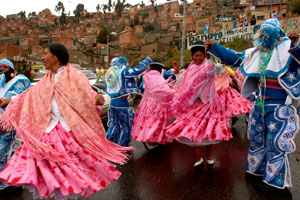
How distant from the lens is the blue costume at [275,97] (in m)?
3.30

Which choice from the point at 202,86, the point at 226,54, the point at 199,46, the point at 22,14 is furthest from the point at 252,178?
the point at 22,14

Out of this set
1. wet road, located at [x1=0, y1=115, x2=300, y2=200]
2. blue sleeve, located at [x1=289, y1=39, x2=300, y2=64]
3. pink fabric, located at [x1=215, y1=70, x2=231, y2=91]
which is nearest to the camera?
blue sleeve, located at [x1=289, y1=39, x2=300, y2=64]

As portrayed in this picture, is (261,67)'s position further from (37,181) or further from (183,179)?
(37,181)

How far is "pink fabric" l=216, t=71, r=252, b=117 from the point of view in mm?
6212

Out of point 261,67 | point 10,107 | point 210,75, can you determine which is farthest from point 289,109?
point 10,107

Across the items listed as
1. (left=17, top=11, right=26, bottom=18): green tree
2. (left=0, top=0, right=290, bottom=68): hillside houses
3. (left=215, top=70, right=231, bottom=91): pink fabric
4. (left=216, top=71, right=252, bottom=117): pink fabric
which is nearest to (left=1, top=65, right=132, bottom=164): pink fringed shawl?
(left=216, top=71, right=252, bottom=117): pink fabric

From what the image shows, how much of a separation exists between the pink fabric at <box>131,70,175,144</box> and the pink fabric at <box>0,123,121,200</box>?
251 centimetres

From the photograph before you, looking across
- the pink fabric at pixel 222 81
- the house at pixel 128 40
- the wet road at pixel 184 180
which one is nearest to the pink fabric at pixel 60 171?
the wet road at pixel 184 180

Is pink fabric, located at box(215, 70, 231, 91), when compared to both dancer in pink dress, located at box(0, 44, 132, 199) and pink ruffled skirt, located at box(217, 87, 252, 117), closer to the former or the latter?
pink ruffled skirt, located at box(217, 87, 252, 117)

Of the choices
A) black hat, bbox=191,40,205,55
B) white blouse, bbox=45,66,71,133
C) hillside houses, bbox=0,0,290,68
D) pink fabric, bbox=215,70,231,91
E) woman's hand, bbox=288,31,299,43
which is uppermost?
hillside houses, bbox=0,0,290,68

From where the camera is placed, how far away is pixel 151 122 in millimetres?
5367

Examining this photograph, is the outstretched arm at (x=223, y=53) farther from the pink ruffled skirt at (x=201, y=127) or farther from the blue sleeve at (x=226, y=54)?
the pink ruffled skirt at (x=201, y=127)

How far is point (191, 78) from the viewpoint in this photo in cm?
439

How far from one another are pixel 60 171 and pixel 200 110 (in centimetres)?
251
